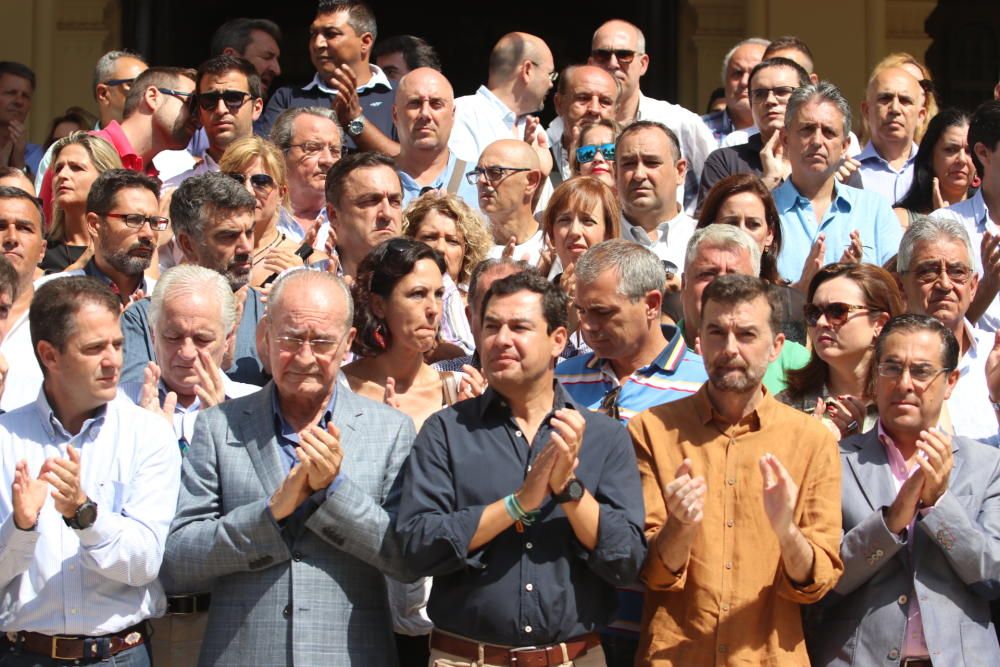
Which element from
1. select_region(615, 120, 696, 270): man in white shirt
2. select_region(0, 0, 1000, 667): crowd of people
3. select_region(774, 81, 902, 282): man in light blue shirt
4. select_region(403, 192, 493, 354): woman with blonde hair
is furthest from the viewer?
select_region(774, 81, 902, 282): man in light blue shirt

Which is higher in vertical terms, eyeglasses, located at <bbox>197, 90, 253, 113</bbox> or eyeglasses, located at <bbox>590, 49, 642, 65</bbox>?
eyeglasses, located at <bbox>590, 49, 642, 65</bbox>

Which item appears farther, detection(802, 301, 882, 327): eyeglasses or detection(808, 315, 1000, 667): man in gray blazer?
detection(802, 301, 882, 327): eyeglasses

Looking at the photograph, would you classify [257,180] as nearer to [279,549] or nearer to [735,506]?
[279,549]

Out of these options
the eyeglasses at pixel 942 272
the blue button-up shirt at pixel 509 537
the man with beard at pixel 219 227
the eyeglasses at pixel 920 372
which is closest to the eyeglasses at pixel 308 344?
the blue button-up shirt at pixel 509 537

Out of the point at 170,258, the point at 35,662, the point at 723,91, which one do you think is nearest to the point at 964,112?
the point at 723,91

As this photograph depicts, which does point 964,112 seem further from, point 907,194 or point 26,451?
point 26,451

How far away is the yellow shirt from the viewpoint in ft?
17.3

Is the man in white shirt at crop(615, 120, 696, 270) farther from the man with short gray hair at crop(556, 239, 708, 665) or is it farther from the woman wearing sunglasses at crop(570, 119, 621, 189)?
the man with short gray hair at crop(556, 239, 708, 665)

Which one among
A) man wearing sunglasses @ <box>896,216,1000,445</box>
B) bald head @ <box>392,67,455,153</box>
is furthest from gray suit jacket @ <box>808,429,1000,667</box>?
bald head @ <box>392,67,455,153</box>

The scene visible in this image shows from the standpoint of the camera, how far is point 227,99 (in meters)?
8.53

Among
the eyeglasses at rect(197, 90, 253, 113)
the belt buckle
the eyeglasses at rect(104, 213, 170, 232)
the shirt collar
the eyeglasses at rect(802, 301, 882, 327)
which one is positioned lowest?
the belt buckle

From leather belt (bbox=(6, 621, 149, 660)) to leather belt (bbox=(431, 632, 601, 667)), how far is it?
0.98 meters

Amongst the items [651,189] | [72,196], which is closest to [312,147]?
[72,196]

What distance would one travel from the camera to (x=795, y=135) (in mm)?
8031
